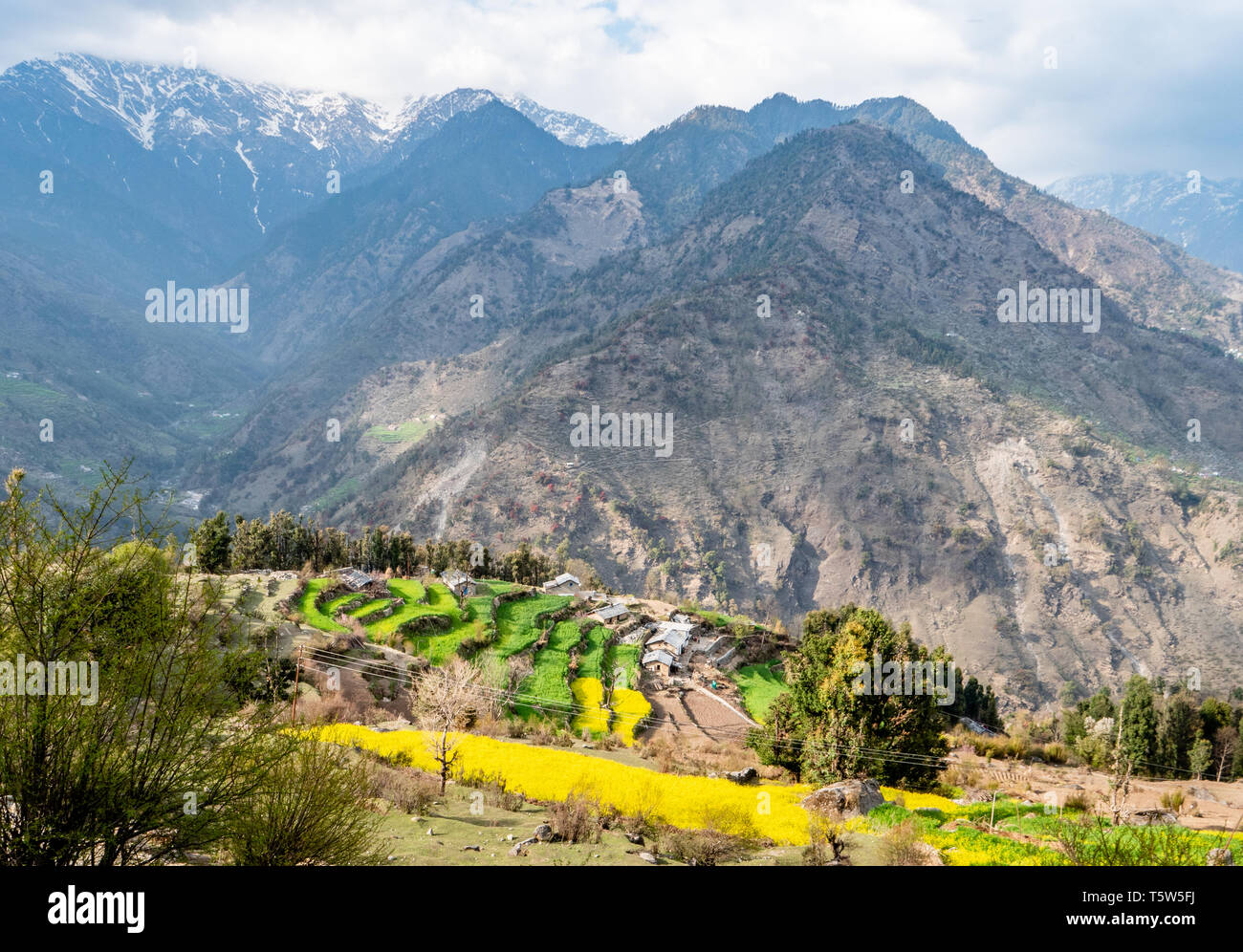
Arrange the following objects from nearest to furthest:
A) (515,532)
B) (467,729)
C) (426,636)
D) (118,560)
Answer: (118,560) → (467,729) → (426,636) → (515,532)

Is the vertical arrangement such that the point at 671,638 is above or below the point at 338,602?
below

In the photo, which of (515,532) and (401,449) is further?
(401,449)

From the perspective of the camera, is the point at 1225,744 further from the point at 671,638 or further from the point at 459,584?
the point at 459,584

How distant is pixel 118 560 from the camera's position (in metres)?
11.0

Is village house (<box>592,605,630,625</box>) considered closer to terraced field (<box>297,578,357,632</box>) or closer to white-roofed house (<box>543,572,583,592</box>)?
white-roofed house (<box>543,572,583,592</box>)

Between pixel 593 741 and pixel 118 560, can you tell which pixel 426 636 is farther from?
pixel 118 560

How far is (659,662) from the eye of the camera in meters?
56.5

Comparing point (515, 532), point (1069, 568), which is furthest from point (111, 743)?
point (1069, 568)

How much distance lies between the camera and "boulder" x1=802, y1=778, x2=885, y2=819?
23391 mm

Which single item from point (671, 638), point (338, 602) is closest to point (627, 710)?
point (671, 638)

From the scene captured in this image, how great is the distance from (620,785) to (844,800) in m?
8.11

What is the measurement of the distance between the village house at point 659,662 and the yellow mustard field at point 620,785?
78.8ft

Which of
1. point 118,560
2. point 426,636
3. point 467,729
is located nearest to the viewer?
point 118,560
